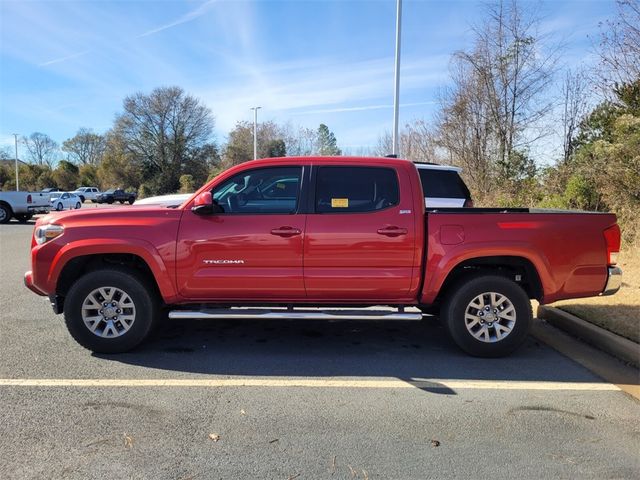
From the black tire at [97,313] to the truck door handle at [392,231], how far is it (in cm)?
239

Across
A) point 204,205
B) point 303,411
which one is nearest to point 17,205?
point 204,205

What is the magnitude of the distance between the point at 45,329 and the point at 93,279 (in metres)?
1.57

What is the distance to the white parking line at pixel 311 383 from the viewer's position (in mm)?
4367

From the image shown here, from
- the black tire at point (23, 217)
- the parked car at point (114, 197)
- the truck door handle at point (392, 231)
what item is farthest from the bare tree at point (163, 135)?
the truck door handle at point (392, 231)

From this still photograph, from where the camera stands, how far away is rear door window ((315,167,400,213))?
5.03 m

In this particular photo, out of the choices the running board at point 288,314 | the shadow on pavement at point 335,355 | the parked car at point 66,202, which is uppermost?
the parked car at point 66,202

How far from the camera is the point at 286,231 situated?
4.91m

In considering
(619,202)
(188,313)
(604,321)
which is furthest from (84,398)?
(619,202)

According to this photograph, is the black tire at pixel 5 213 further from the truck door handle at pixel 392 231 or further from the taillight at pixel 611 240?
the taillight at pixel 611 240

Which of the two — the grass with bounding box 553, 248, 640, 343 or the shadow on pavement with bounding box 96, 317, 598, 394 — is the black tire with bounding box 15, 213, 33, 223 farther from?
the grass with bounding box 553, 248, 640, 343

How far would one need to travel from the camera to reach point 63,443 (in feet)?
11.1

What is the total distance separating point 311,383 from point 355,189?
6.40 feet

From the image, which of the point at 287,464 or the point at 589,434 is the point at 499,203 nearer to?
the point at 589,434

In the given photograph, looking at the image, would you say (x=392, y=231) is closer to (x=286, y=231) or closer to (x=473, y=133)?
(x=286, y=231)
